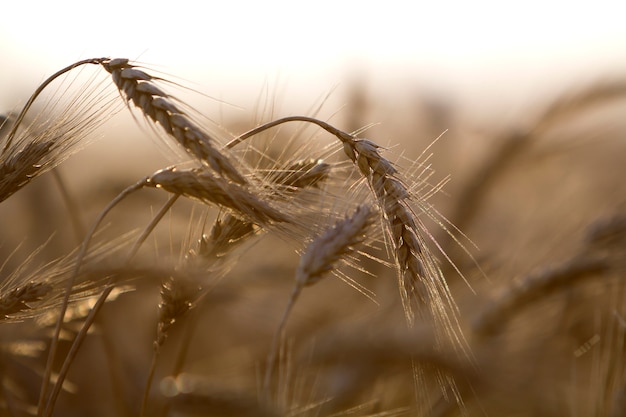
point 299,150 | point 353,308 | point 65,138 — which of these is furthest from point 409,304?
point 353,308

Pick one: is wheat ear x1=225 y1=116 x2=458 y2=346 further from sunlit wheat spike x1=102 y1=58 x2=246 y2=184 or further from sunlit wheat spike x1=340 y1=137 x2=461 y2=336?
sunlit wheat spike x1=102 y1=58 x2=246 y2=184

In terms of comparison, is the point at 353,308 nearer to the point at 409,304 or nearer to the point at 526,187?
the point at 409,304

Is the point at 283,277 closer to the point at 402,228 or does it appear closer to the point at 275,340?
the point at 402,228

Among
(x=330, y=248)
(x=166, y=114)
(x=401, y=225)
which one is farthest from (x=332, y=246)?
(x=166, y=114)

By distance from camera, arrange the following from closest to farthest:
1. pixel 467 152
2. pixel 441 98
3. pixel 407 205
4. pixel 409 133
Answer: pixel 407 205, pixel 467 152, pixel 409 133, pixel 441 98

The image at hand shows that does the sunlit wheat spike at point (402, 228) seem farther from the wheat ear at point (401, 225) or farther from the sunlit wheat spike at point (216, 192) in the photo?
the sunlit wheat spike at point (216, 192)

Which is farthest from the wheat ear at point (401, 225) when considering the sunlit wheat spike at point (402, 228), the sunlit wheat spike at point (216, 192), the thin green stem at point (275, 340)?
the thin green stem at point (275, 340)
